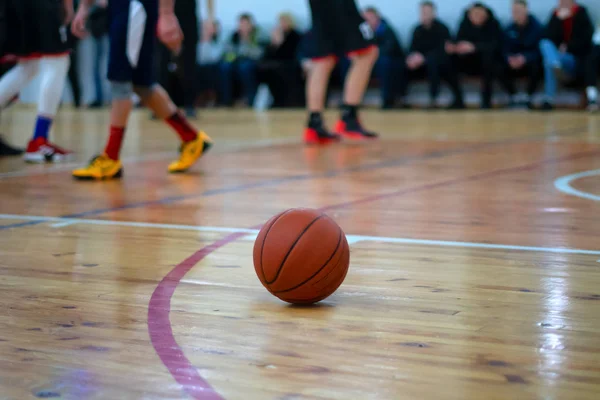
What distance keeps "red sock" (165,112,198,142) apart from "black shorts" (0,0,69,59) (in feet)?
3.91

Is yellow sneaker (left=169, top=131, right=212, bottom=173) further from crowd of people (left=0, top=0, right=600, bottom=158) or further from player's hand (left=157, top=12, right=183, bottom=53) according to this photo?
crowd of people (left=0, top=0, right=600, bottom=158)

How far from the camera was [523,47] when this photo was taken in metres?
12.8

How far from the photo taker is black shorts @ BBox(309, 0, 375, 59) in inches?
281

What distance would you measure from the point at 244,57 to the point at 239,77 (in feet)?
1.65

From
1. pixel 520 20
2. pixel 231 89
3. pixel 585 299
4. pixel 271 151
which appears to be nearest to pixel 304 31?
pixel 231 89

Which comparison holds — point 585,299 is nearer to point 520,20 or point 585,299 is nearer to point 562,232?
point 562,232

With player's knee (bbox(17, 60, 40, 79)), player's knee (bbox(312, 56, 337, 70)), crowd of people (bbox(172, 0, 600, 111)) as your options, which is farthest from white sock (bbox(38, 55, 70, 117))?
crowd of people (bbox(172, 0, 600, 111))

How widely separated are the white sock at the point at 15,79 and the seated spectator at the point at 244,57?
8862 mm

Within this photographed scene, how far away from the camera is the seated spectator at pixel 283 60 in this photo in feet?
47.9

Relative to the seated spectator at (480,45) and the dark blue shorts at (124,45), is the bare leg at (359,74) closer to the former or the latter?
the dark blue shorts at (124,45)

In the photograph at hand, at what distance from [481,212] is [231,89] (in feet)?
39.6

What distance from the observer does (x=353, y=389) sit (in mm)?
1619

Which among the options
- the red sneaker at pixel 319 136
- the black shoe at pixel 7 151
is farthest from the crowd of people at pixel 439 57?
the black shoe at pixel 7 151

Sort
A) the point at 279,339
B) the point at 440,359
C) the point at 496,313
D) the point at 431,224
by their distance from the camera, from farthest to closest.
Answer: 1. the point at 431,224
2. the point at 496,313
3. the point at 279,339
4. the point at 440,359
